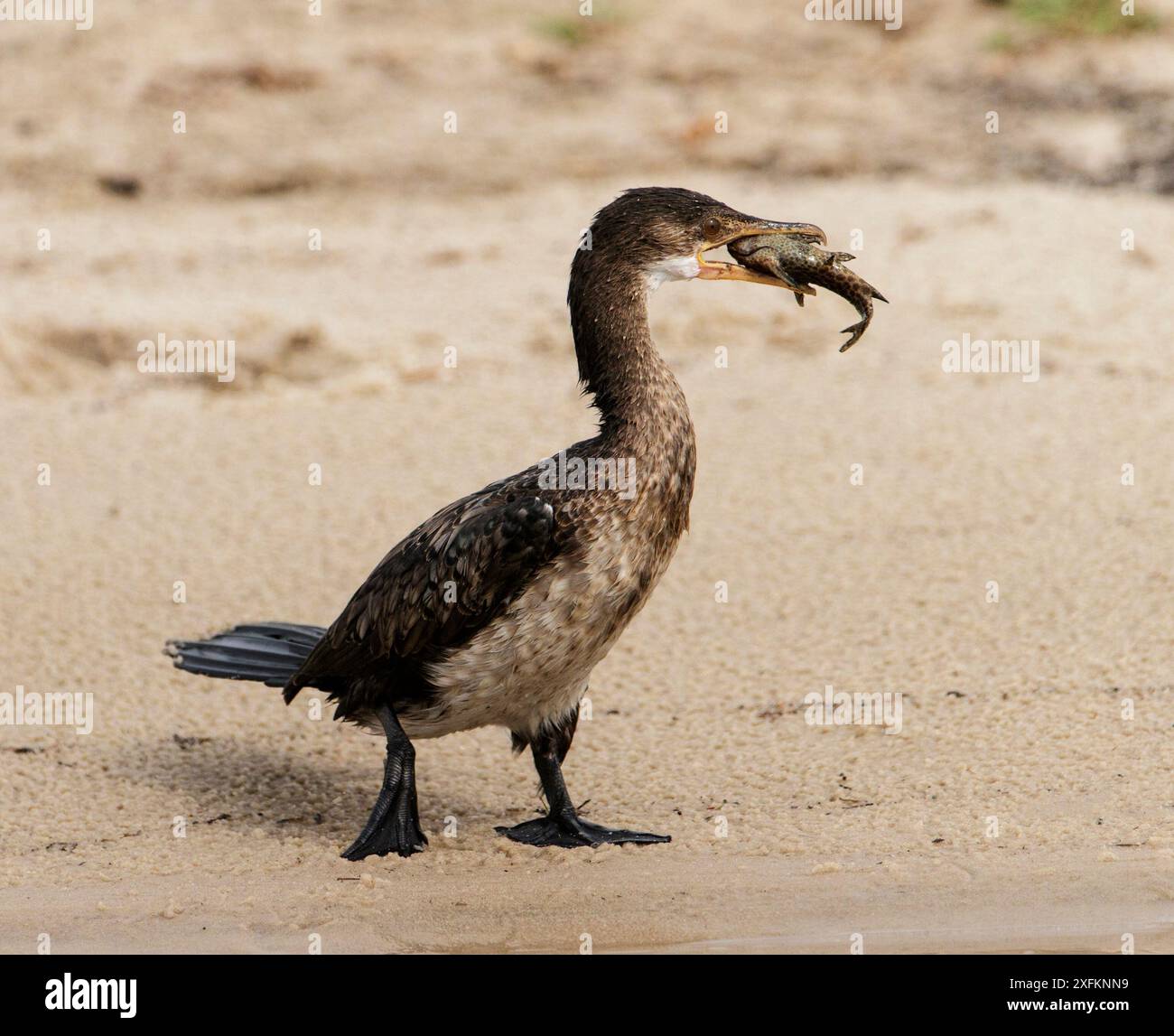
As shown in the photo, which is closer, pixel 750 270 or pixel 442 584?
pixel 442 584

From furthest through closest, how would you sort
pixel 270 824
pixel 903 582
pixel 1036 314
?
pixel 1036 314 < pixel 903 582 < pixel 270 824

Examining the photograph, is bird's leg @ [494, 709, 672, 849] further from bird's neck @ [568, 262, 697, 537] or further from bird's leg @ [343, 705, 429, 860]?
bird's neck @ [568, 262, 697, 537]

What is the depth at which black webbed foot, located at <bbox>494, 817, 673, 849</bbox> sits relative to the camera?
15.6 feet

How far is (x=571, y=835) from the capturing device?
4770 mm

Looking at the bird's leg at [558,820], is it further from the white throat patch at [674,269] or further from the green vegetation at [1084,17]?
the green vegetation at [1084,17]

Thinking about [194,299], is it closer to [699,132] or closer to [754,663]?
[699,132]

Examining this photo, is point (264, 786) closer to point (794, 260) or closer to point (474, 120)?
point (794, 260)

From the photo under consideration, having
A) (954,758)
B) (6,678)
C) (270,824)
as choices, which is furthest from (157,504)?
(954,758)

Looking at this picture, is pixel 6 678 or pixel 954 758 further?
pixel 6 678

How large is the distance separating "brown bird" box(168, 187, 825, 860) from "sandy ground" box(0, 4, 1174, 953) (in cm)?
33

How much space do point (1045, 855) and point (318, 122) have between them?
8427 mm

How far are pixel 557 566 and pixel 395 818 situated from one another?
2.84 ft

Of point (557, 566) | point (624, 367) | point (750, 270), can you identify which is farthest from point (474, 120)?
point (557, 566)

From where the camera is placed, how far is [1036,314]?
8594 mm
